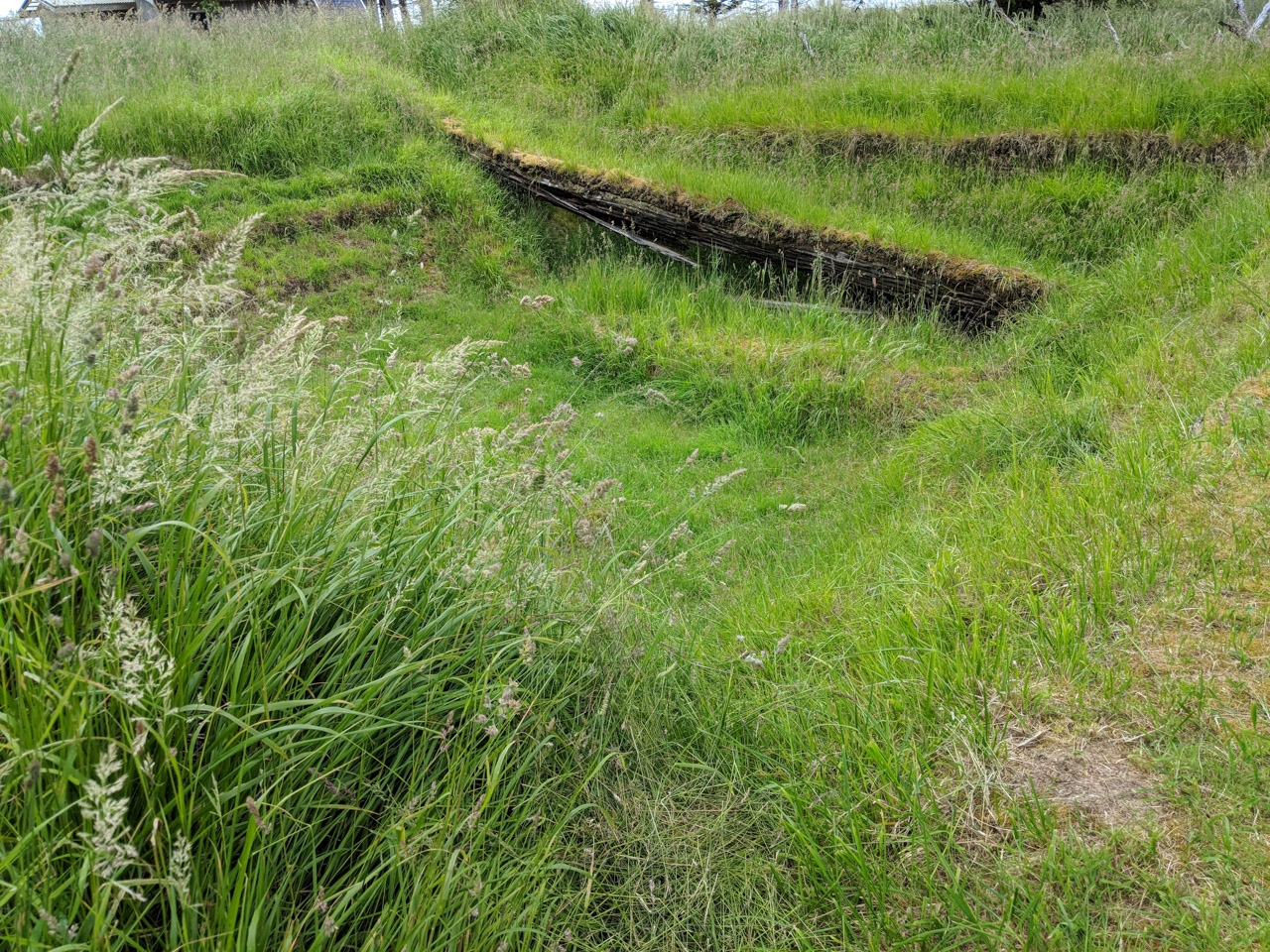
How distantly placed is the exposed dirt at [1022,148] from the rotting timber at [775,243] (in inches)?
96.1

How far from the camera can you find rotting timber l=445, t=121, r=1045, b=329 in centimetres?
759

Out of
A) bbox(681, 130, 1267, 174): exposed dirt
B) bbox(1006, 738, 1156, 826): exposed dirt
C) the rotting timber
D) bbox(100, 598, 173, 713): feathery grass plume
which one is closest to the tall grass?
bbox(100, 598, 173, 713): feathery grass plume

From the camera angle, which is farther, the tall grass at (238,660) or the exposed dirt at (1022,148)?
the exposed dirt at (1022,148)

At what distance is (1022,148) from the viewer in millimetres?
9164

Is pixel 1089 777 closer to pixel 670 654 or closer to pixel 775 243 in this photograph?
pixel 670 654

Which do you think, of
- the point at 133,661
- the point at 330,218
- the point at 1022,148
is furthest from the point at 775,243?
the point at 133,661

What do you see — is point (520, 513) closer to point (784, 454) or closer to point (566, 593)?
point (566, 593)

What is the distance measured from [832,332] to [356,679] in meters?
6.25

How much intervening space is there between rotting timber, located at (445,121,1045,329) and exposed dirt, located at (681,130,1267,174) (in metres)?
2.44

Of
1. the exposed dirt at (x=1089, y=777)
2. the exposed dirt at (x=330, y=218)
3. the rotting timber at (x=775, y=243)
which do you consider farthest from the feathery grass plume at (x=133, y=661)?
the exposed dirt at (x=330, y=218)

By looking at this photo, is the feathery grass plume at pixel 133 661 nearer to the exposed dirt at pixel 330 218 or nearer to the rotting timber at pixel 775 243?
the rotting timber at pixel 775 243

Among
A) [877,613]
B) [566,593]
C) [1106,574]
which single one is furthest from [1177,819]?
[566,593]

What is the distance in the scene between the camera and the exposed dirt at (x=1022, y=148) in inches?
322

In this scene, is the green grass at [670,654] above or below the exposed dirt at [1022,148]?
below
